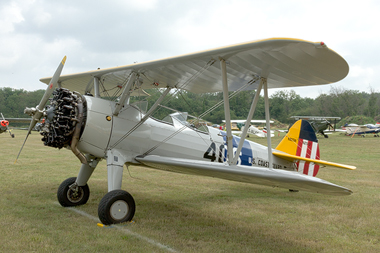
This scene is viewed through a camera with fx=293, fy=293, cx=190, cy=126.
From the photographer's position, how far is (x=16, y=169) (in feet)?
29.6

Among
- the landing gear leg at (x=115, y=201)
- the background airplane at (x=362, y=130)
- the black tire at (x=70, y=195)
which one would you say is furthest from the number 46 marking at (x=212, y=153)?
the background airplane at (x=362, y=130)

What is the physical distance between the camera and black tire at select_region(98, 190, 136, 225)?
411cm

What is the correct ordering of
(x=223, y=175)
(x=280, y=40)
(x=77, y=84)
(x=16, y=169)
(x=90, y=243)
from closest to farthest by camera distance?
(x=280, y=40), (x=90, y=243), (x=223, y=175), (x=77, y=84), (x=16, y=169)

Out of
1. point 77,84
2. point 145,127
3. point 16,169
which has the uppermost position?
point 77,84

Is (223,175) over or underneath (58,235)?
over

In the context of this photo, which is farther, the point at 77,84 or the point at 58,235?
the point at 77,84

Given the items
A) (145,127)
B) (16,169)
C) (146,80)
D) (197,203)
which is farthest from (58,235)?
(16,169)

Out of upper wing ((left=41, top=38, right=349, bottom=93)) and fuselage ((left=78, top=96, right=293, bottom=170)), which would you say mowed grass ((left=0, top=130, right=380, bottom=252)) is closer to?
fuselage ((left=78, top=96, right=293, bottom=170))

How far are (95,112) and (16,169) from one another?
6121mm

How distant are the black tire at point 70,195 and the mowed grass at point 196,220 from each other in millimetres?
144

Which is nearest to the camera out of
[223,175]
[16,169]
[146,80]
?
[223,175]

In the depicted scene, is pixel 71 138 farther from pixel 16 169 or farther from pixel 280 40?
pixel 16 169

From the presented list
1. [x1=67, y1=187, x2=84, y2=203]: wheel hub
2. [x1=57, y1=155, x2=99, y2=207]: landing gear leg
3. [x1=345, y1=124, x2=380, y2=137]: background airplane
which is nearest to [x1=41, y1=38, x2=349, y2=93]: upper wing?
[x1=57, y1=155, x2=99, y2=207]: landing gear leg

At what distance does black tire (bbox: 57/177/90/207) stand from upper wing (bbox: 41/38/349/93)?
6.67 feet
